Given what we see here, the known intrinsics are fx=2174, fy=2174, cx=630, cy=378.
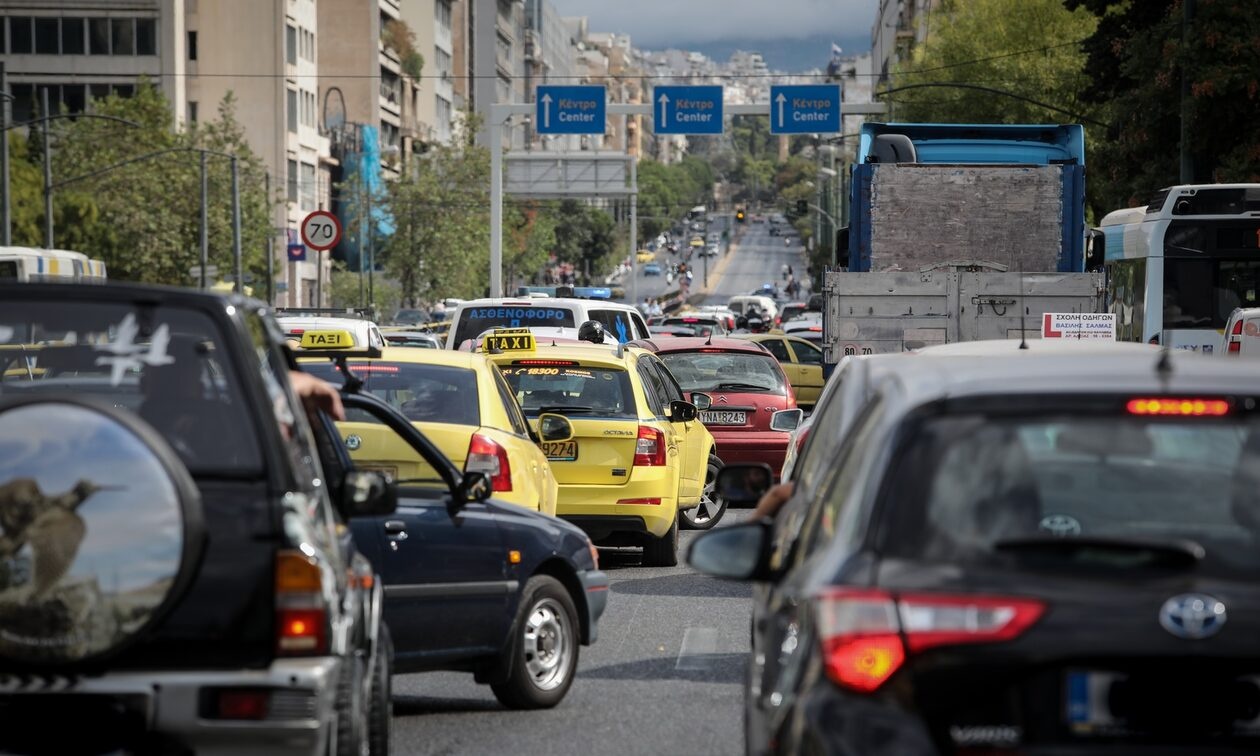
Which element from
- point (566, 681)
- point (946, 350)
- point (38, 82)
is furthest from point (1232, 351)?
point (38, 82)

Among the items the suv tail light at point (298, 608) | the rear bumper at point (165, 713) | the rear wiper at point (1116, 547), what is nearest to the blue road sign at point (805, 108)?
the suv tail light at point (298, 608)

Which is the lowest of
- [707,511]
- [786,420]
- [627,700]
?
[707,511]

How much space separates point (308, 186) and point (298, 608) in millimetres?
90599

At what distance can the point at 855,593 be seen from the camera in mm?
→ 4297

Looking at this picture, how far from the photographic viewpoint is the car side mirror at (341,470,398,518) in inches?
253

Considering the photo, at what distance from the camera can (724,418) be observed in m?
21.8

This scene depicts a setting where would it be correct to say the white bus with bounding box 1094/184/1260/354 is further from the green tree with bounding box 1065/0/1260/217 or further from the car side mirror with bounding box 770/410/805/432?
the green tree with bounding box 1065/0/1260/217

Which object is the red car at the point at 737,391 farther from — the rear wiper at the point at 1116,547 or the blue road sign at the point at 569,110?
the blue road sign at the point at 569,110

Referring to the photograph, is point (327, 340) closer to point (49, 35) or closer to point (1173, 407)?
point (1173, 407)

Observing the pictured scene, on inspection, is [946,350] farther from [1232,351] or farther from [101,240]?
[101,240]

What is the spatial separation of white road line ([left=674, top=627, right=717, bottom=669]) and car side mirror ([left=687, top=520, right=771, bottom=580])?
516 centimetres

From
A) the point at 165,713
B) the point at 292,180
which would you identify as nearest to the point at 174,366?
the point at 165,713

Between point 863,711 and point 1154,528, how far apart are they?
890 millimetres

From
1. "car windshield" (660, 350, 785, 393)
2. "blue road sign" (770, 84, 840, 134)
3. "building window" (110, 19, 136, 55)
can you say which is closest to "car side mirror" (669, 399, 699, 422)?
"car windshield" (660, 350, 785, 393)
